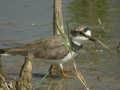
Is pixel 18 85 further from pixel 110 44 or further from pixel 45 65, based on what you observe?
pixel 110 44

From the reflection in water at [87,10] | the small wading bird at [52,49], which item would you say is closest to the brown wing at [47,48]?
the small wading bird at [52,49]

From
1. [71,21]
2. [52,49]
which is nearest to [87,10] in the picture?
[71,21]

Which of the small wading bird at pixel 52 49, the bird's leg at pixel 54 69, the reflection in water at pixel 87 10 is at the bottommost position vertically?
the bird's leg at pixel 54 69

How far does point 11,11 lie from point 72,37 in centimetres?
474

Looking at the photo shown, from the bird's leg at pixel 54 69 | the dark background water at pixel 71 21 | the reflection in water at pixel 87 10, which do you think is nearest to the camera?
the dark background water at pixel 71 21

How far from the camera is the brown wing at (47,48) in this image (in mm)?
9164

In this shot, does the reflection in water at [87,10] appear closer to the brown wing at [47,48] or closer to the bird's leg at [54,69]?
Answer: the bird's leg at [54,69]

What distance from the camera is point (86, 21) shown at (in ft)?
41.8

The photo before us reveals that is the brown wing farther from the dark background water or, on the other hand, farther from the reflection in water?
the reflection in water

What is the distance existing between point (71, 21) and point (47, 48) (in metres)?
3.46

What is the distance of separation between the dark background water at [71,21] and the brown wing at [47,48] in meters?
0.47

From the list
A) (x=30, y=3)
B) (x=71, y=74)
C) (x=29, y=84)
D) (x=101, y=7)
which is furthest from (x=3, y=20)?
(x=29, y=84)

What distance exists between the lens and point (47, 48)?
924cm

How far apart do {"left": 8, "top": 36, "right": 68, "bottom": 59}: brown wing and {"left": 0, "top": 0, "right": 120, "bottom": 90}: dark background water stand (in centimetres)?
47
